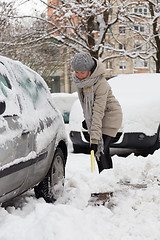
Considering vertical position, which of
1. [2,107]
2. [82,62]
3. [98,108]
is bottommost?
[98,108]

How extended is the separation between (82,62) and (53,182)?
4.79 feet

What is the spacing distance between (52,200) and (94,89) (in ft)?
4.76

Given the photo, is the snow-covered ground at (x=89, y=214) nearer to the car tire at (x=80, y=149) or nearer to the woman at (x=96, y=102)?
the woman at (x=96, y=102)

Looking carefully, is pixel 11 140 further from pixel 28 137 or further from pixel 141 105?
pixel 141 105

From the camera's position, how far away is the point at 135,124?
7121 mm

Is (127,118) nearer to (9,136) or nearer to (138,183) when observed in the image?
(138,183)

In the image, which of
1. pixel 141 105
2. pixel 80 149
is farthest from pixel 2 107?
pixel 80 149

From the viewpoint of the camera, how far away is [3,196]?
3.05 m

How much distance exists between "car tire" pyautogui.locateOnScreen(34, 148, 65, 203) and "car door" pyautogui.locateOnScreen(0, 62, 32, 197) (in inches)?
32.2

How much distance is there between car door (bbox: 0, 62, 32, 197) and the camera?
300cm

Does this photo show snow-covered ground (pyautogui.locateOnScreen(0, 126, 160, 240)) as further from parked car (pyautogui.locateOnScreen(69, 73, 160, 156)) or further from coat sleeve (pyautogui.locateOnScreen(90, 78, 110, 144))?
parked car (pyautogui.locateOnScreen(69, 73, 160, 156))

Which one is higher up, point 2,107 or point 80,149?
point 2,107

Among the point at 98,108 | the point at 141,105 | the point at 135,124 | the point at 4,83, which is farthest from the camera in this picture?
the point at 141,105

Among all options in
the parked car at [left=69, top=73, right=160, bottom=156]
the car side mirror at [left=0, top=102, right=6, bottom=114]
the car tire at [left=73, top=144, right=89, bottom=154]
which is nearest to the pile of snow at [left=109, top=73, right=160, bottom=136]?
the parked car at [left=69, top=73, right=160, bottom=156]
